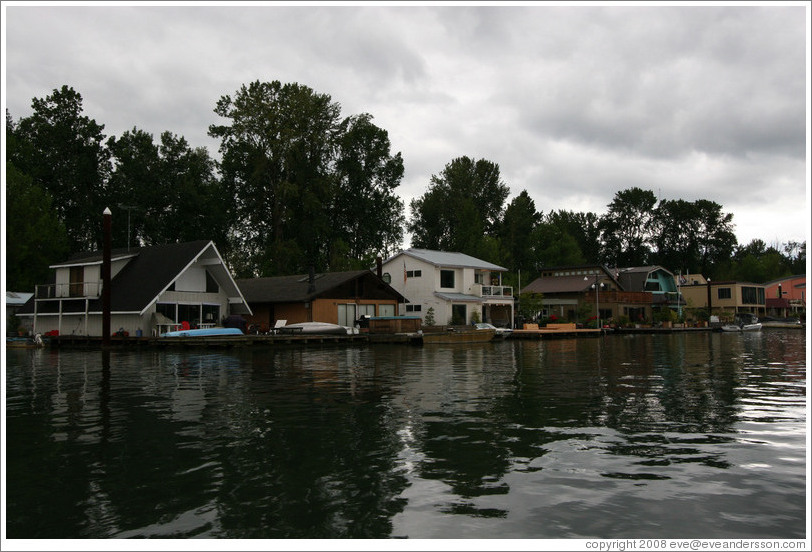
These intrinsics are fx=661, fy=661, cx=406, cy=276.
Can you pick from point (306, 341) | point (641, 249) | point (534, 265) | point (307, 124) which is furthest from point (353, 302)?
point (641, 249)

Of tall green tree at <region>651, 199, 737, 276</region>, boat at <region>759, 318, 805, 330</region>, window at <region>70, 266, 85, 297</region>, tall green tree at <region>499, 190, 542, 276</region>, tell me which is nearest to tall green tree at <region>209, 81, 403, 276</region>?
window at <region>70, 266, 85, 297</region>

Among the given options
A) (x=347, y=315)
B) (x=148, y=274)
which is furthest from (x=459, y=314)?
(x=148, y=274)

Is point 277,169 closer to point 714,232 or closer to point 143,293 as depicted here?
point 143,293

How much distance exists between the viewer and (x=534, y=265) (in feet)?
333

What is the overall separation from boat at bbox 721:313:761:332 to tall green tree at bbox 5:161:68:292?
70.6 m

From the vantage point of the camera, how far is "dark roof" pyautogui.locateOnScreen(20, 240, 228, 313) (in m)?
43.2

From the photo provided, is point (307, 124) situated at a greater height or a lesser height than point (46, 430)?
greater

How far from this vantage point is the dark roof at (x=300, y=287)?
171 ft

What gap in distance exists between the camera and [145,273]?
46.1 metres

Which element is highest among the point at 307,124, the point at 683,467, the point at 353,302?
the point at 307,124

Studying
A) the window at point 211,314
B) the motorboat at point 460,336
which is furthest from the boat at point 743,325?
the window at point 211,314

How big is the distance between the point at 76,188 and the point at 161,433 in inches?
2342

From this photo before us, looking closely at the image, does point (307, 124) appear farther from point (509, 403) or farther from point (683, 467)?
point (683, 467)

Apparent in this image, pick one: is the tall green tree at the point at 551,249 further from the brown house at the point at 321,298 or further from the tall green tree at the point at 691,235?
the brown house at the point at 321,298
